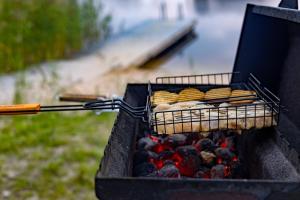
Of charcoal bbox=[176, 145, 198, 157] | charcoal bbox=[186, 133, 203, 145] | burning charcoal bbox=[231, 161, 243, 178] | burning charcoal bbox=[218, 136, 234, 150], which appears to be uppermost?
charcoal bbox=[186, 133, 203, 145]

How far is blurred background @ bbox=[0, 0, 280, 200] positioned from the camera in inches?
112

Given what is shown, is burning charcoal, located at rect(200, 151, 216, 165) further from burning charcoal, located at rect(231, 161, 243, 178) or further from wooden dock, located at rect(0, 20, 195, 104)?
wooden dock, located at rect(0, 20, 195, 104)

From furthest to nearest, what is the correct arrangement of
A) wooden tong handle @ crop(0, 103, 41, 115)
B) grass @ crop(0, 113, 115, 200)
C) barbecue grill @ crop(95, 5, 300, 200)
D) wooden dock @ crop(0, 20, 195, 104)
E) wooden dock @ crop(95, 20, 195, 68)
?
wooden dock @ crop(95, 20, 195, 68), wooden dock @ crop(0, 20, 195, 104), grass @ crop(0, 113, 115, 200), wooden tong handle @ crop(0, 103, 41, 115), barbecue grill @ crop(95, 5, 300, 200)

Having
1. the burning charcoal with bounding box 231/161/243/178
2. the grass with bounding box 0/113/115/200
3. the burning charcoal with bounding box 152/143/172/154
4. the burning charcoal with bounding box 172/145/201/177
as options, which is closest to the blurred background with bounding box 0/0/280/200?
the grass with bounding box 0/113/115/200

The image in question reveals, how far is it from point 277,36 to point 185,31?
5619 mm

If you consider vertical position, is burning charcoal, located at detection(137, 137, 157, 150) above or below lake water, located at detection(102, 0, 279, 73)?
below

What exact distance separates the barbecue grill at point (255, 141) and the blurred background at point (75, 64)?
126 centimetres

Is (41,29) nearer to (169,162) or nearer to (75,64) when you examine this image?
(75,64)

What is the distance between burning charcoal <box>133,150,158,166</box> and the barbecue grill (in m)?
0.03

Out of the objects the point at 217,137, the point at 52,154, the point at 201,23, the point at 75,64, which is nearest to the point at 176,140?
the point at 217,137

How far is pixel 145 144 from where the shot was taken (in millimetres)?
1528

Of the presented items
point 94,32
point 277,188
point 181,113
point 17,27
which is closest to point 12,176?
point 181,113

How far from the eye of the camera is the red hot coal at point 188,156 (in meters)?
1.36

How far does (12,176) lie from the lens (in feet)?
9.16
